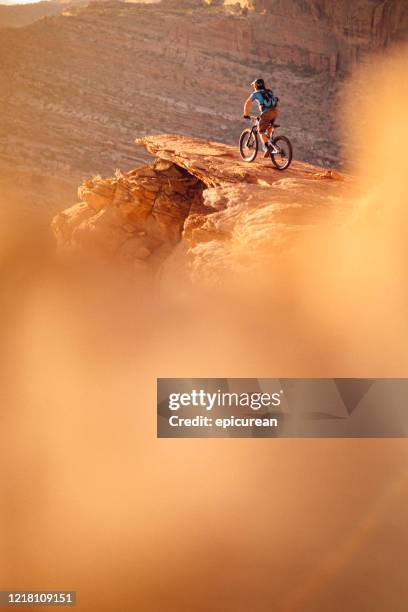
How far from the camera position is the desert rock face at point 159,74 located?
25.9 metres

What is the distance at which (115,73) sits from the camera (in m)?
30.5

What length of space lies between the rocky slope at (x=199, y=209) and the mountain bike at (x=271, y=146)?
0.63ft

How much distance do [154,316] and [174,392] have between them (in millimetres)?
2110

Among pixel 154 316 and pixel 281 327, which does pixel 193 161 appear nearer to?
pixel 154 316

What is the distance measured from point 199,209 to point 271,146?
1.67 metres

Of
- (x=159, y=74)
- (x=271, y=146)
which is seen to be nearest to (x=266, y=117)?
(x=271, y=146)

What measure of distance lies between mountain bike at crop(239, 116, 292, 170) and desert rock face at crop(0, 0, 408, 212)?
44.8ft

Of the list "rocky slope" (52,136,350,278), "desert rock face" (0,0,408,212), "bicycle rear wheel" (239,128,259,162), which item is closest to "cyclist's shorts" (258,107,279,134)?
"bicycle rear wheel" (239,128,259,162)

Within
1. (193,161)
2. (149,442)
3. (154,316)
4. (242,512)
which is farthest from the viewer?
(193,161)

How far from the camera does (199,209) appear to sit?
1013cm

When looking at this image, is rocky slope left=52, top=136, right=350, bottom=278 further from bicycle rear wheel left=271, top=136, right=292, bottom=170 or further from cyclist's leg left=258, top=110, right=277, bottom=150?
cyclist's leg left=258, top=110, right=277, bottom=150

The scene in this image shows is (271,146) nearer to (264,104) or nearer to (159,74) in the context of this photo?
(264,104)

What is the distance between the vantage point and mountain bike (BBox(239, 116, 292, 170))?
979 centimetres

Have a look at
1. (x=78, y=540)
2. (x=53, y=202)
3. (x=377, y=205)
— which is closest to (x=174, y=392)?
(x=78, y=540)
